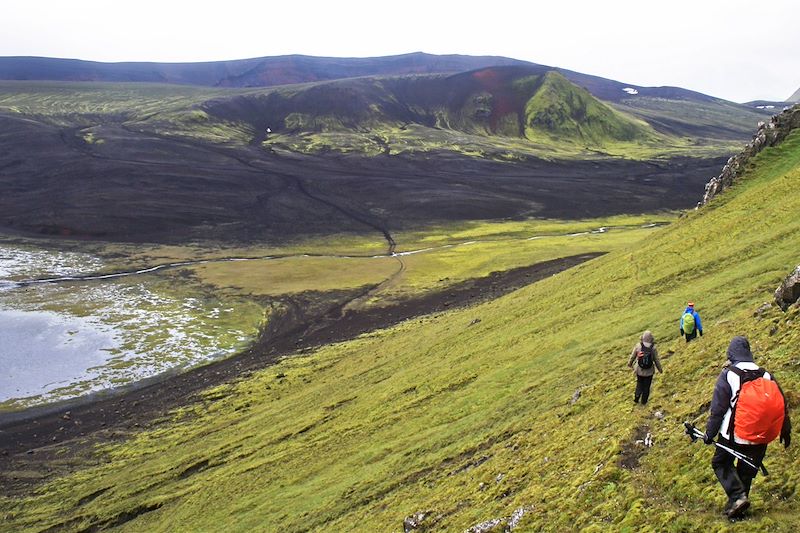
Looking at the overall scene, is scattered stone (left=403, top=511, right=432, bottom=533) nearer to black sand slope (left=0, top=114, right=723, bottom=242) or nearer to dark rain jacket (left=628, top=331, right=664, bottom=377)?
dark rain jacket (left=628, top=331, right=664, bottom=377)

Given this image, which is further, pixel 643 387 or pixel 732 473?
pixel 643 387

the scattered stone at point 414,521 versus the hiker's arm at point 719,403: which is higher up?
the hiker's arm at point 719,403

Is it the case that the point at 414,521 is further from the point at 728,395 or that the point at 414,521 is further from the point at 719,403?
the point at 728,395

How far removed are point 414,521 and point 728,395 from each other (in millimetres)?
10988

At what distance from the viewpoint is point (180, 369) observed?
60.9 meters

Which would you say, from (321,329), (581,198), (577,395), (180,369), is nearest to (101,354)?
(180,369)

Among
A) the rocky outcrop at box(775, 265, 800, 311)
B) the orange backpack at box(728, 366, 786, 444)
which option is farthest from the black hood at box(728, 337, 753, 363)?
the rocky outcrop at box(775, 265, 800, 311)

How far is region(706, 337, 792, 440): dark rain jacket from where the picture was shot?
33.0ft

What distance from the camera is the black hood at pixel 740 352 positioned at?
10141 millimetres

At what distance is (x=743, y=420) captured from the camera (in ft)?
32.5

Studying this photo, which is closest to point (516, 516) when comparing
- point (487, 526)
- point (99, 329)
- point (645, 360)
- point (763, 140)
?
point (487, 526)

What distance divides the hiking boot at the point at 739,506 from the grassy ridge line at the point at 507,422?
1.09 ft

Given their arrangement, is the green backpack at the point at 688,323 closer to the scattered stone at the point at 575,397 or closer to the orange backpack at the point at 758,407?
the scattered stone at the point at 575,397

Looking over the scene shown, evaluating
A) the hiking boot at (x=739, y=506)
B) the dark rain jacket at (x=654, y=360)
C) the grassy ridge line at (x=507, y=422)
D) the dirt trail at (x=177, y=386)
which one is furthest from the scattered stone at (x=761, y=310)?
the dirt trail at (x=177, y=386)
